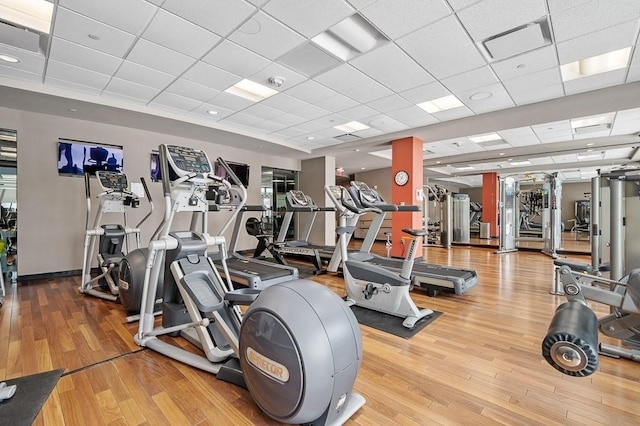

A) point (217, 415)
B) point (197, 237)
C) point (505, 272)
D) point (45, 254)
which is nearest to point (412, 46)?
point (197, 237)

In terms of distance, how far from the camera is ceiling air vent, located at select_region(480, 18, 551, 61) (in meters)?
2.79

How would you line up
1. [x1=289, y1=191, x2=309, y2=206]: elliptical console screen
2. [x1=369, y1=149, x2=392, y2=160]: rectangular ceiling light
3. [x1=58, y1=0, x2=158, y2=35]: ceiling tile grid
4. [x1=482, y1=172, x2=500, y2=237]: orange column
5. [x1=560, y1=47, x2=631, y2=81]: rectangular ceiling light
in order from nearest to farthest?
[x1=58, y1=0, x2=158, y2=35]: ceiling tile grid < [x1=560, y1=47, x2=631, y2=81]: rectangular ceiling light < [x1=289, y1=191, x2=309, y2=206]: elliptical console screen < [x1=369, y1=149, x2=392, y2=160]: rectangular ceiling light < [x1=482, y1=172, x2=500, y2=237]: orange column

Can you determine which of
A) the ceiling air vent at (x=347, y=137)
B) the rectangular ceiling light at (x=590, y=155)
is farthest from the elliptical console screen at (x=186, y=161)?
the rectangular ceiling light at (x=590, y=155)

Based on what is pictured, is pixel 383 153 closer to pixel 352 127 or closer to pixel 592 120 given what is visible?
pixel 352 127

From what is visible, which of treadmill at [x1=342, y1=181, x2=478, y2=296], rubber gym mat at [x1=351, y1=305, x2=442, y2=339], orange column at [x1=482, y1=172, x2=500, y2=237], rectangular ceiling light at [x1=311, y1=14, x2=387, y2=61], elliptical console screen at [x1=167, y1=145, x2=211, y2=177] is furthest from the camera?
orange column at [x1=482, y1=172, x2=500, y2=237]

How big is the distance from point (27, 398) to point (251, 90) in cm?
395

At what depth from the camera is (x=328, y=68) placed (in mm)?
3582

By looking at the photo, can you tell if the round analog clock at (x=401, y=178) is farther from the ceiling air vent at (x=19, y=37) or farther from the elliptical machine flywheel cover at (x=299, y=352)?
the ceiling air vent at (x=19, y=37)

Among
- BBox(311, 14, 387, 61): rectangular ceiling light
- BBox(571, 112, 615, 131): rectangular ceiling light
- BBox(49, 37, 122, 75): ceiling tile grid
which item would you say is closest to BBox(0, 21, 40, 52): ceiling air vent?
BBox(49, 37, 122, 75): ceiling tile grid

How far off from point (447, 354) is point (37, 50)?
16.3 feet

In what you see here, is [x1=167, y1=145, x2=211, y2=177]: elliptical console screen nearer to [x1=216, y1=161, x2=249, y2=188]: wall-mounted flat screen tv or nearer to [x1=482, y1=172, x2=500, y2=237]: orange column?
[x1=216, y1=161, x2=249, y2=188]: wall-mounted flat screen tv

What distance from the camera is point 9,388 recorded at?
173 cm

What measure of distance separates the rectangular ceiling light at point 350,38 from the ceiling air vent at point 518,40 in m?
1.13

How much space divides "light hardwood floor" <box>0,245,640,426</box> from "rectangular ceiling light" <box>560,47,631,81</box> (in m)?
2.85
